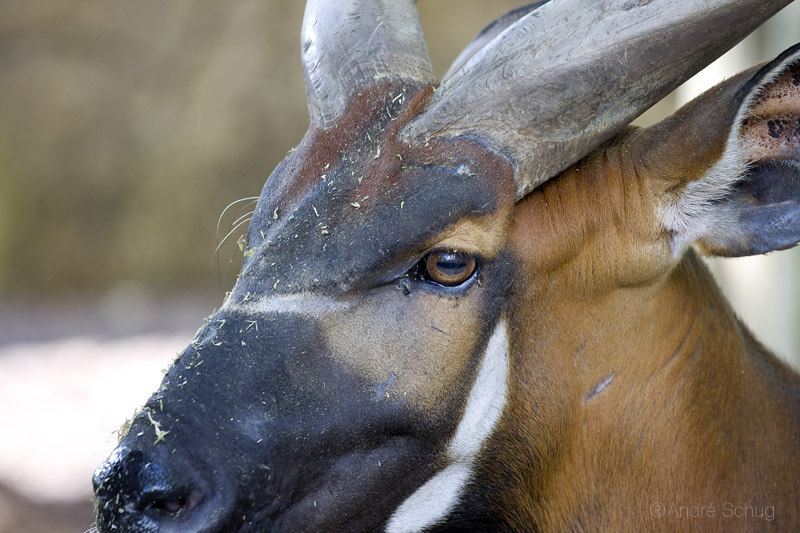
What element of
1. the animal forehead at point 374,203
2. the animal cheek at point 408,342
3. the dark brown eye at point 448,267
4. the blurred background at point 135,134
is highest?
the blurred background at point 135,134

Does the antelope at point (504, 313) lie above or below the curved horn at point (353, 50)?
below

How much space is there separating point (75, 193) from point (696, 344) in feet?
42.2

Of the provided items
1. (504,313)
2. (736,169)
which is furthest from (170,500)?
(736,169)

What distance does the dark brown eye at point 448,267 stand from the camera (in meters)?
2.92

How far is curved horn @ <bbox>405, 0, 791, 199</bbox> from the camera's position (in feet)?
9.17

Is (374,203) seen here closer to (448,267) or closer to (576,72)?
(448,267)

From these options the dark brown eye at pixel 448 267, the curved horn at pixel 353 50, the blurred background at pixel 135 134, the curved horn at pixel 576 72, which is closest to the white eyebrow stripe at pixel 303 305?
the dark brown eye at pixel 448 267

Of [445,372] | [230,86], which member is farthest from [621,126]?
[230,86]

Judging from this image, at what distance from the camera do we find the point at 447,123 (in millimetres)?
3023

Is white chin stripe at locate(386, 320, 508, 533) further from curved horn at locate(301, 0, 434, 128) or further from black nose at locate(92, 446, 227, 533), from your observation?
curved horn at locate(301, 0, 434, 128)

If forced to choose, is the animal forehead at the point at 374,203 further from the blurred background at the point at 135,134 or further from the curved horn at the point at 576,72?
the blurred background at the point at 135,134

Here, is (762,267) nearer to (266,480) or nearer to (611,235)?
(611,235)

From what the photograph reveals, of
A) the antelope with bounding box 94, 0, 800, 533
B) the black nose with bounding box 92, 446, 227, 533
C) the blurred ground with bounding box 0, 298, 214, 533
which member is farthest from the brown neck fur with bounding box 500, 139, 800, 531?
the blurred ground with bounding box 0, 298, 214, 533

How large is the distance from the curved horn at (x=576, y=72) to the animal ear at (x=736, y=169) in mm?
180
